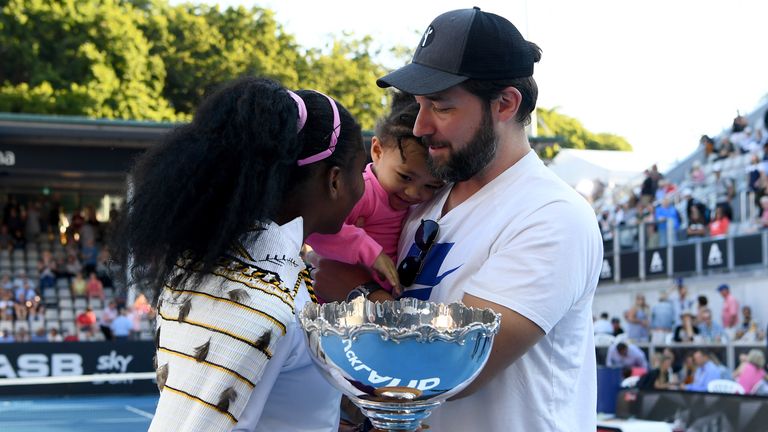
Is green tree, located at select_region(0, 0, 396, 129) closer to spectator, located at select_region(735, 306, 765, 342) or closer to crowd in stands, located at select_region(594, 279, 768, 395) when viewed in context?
crowd in stands, located at select_region(594, 279, 768, 395)

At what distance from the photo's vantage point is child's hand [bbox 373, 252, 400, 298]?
9.31 feet

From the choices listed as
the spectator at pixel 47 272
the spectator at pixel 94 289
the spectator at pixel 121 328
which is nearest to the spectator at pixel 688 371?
the spectator at pixel 121 328

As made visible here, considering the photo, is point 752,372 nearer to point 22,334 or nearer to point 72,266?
point 22,334

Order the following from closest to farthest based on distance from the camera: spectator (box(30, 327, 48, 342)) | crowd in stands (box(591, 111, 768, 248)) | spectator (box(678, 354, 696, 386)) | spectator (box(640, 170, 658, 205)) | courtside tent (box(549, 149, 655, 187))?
spectator (box(678, 354, 696, 386)), crowd in stands (box(591, 111, 768, 248)), spectator (box(30, 327, 48, 342)), spectator (box(640, 170, 658, 205)), courtside tent (box(549, 149, 655, 187))

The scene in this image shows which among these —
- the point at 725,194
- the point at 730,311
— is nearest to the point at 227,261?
the point at 730,311

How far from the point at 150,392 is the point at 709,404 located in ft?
38.1

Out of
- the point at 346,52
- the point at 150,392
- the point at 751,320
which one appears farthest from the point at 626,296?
the point at 346,52

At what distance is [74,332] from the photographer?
66.9ft

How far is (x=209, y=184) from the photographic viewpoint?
2182 mm

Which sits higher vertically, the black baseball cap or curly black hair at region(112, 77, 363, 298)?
the black baseball cap

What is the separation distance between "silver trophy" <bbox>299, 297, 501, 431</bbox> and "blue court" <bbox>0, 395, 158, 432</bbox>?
411 inches

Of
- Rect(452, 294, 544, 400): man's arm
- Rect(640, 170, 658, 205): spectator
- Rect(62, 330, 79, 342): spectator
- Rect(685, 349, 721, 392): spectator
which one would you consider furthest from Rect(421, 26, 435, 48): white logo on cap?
Rect(640, 170, 658, 205): spectator

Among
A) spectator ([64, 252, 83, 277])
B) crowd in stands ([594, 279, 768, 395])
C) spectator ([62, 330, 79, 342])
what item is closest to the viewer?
crowd in stands ([594, 279, 768, 395])

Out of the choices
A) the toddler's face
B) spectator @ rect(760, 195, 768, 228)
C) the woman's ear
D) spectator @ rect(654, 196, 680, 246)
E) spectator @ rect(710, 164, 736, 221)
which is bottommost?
spectator @ rect(654, 196, 680, 246)
